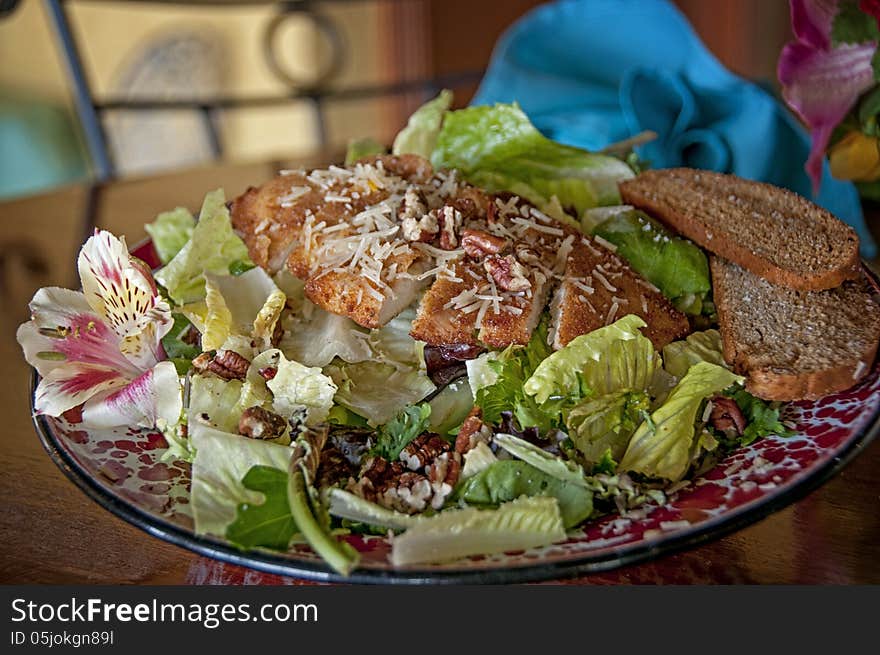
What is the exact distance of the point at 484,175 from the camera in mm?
2387

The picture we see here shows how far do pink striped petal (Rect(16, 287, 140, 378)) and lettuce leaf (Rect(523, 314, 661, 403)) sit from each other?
0.81 metres

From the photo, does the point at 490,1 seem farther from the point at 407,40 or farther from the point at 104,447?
the point at 104,447

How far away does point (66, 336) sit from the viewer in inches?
69.7

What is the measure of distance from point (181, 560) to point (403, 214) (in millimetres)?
819

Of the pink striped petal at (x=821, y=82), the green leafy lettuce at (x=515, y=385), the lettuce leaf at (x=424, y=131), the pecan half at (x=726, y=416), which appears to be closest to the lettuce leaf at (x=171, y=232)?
the lettuce leaf at (x=424, y=131)

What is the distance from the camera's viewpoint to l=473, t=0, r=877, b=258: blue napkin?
8.82ft

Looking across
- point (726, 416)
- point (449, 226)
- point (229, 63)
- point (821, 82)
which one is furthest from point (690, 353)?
point (229, 63)

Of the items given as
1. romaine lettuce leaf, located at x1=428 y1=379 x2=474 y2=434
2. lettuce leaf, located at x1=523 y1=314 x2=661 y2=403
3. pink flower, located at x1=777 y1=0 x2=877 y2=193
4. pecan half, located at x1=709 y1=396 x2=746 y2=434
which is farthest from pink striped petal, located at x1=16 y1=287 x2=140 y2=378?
pink flower, located at x1=777 y1=0 x2=877 y2=193

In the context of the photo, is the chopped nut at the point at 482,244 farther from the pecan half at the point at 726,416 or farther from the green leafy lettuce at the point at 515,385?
the pecan half at the point at 726,416

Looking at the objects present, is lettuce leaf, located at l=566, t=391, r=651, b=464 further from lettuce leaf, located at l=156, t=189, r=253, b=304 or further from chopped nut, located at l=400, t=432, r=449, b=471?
lettuce leaf, located at l=156, t=189, r=253, b=304

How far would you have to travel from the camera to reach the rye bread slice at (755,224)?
192 cm

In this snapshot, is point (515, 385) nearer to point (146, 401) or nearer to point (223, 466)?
point (223, 466)

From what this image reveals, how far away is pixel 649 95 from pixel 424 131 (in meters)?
0.72

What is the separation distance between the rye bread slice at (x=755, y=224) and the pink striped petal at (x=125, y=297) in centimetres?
115
